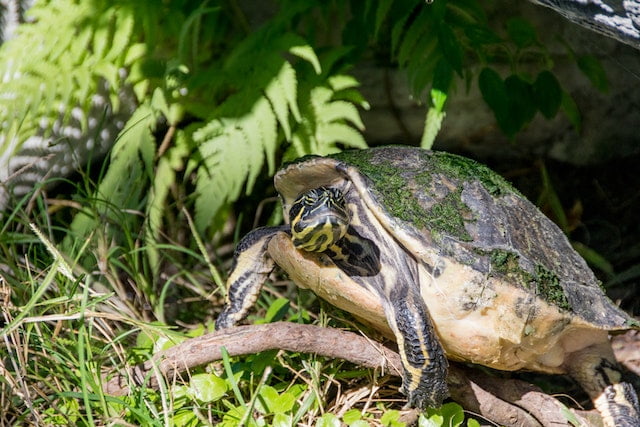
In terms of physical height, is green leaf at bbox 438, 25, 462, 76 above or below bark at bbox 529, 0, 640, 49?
below

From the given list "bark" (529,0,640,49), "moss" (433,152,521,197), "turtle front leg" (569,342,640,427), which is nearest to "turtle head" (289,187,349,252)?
"moss" (433,152,521,197)

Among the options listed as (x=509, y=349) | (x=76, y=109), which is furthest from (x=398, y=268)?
(x=76, y=109)

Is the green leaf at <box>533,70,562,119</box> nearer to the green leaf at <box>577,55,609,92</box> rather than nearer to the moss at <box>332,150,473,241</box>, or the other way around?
the green leaf at <box>577,55,609,92</box>

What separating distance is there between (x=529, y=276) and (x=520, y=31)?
1457 millimetres

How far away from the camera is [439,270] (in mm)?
2373

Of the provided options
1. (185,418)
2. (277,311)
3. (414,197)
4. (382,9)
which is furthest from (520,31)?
(185,418)

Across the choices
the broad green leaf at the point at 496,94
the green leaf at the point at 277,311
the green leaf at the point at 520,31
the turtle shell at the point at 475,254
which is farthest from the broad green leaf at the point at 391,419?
the green leaf at the point at 520,31

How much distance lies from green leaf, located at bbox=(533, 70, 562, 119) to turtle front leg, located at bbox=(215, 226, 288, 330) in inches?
57.1

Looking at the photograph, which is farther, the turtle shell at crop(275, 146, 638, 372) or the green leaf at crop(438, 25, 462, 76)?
the green leaf at crop(438, 25, 462, 76)

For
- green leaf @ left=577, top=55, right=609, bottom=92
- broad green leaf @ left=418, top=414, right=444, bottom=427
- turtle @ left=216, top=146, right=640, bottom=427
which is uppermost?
green leaf @ left=577, top=55, right=609, bottom=92

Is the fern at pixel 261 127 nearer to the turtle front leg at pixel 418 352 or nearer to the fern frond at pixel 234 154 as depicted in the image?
the fern frond at pixel 234 154

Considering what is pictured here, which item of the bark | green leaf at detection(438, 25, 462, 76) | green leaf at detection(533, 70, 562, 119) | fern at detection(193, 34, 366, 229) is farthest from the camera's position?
green leaf at detection(533, 70, 562, 119)

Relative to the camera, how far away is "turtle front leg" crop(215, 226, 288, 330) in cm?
277

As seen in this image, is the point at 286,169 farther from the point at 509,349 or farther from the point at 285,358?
the point at 509,349
